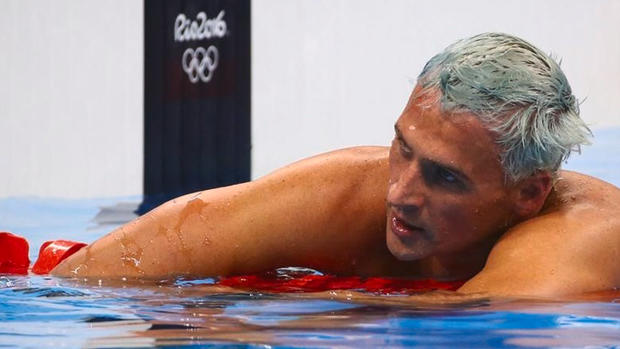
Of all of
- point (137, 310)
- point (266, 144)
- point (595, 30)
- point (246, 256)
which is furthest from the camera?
point (266, 144)

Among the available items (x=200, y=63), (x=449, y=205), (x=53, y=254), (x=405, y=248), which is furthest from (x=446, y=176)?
(x=200, y=63)

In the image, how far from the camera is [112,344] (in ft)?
5.12

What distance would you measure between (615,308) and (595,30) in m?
2.55

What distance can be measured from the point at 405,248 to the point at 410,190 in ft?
0.44

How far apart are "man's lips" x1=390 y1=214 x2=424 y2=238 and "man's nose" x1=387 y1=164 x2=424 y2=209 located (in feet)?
0.16

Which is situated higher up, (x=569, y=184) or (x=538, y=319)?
(x=569, y=184)

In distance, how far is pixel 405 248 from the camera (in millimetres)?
2152

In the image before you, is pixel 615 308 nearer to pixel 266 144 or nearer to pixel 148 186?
pixel 266 144

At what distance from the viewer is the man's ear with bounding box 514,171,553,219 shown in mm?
2170

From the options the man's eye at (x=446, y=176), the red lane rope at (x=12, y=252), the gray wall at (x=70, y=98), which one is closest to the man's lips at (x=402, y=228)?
the man's eye at (x=446, y=176)

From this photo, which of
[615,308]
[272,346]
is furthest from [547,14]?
[272,346]

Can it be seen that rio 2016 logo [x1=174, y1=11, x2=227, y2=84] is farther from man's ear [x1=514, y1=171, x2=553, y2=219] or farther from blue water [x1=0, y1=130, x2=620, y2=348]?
man's ear [x1=514, y1=171, x2=553, y2=219]

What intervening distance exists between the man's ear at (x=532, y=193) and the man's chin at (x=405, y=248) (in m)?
0.22

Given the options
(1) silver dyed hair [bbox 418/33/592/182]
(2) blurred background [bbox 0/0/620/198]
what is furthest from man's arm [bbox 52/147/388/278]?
(2) blurred background [bbox 0/0/620/198]
